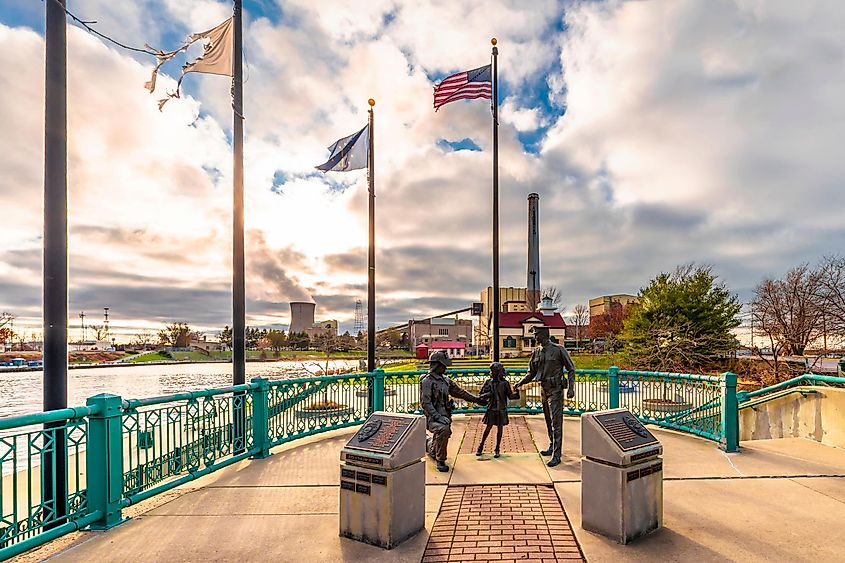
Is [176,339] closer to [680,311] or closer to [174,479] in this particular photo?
[680,311]

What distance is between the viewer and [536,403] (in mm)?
16156

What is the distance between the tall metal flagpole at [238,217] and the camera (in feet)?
31.2

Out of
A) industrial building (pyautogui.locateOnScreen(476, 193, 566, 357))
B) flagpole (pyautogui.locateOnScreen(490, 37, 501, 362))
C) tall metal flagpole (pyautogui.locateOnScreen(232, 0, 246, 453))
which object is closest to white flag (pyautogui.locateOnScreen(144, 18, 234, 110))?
tall metal flagpole (pyautogui.locateOnScreen(232, 0, 246, 453))

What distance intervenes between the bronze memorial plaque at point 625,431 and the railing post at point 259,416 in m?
5.72

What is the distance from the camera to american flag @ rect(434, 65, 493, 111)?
13.9m

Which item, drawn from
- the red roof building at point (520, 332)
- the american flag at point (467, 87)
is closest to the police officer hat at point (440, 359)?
the american flag at point (467, 87)

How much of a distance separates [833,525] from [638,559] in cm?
267

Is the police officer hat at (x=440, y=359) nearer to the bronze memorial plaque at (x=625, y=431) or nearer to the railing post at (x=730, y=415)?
the bronze memorial plaque at (x=625, y=431)

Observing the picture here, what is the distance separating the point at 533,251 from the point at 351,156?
41716 millimetres

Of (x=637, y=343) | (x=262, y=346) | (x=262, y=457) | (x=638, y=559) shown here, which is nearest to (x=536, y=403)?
→ (x=262, y=457)

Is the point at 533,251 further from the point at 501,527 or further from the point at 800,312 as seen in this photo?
the point at 501,527

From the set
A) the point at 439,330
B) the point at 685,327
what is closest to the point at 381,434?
the point at 685,327

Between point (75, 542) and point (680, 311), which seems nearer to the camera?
point (75, 542)

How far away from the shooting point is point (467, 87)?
45.6 feet
